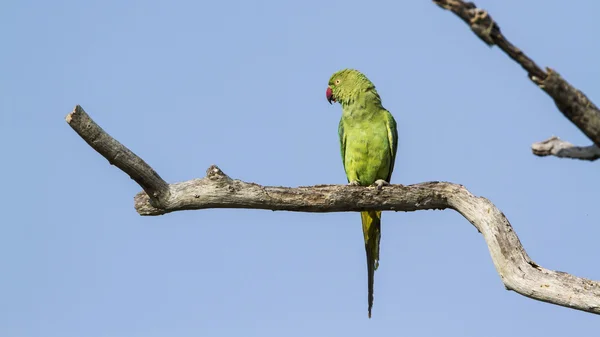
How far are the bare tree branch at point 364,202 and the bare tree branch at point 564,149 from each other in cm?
151

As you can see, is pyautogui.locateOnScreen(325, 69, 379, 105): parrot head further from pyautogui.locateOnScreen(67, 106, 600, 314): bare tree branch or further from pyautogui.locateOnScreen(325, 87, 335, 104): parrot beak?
pyautogui.locateOnScreen(67, 106, 600, 314): bare tree branch

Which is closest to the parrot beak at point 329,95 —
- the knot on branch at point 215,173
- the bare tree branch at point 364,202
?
the bare tree branch at point 364,202

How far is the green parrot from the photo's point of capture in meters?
8.34

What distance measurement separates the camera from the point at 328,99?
9219 millimetres

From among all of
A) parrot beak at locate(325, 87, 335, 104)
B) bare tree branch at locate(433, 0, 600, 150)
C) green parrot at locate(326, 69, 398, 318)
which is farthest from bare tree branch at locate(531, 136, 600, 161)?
parrot beak at locate(325, 87, 335, 104)

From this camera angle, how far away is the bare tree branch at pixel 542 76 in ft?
14.1

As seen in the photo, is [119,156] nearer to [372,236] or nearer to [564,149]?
[564,149]

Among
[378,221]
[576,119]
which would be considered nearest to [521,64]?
[576,119]

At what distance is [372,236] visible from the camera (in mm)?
8352

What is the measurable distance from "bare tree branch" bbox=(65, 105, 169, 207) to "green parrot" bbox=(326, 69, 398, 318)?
2.82 metres

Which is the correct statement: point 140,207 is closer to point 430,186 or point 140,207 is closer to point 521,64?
point 430,186

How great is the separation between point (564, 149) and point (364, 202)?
101 inches

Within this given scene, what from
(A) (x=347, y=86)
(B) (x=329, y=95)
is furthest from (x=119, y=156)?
(B) (x=329, y=95)

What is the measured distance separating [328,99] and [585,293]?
4348 mm
